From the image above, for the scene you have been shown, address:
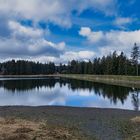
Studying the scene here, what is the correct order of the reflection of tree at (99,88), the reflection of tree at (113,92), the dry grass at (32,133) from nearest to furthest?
the dry grass at (32,133) < the reflection of tree at (113,92) < the reflection of tree at (99,88)

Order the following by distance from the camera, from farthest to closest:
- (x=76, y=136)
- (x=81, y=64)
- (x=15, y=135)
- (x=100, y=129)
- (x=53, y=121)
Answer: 1. (x=81, y=64)
2. (x=53, y=121)
3. (x=100, y=129)
4. (x=76, y=136)
5. (x=15, y=135)

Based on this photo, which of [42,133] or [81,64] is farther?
[81,64]

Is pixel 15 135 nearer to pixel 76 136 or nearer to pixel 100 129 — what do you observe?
pixel 76 136

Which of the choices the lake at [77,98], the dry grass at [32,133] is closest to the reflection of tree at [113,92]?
the lake at [77,98]

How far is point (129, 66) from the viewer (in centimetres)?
11925

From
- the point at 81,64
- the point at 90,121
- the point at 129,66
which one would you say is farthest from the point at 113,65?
the point at 90,121

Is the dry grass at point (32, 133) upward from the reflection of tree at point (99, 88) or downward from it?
upward

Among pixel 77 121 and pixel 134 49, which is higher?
pixel 134 49

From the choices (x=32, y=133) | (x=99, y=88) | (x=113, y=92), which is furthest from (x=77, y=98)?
(x=32, y=133)

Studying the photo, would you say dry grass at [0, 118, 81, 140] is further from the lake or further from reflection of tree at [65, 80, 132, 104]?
reflection of tree at [65, 80, 132, 104]

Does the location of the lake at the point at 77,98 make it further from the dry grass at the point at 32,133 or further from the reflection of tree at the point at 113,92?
the dry grass at the point at 32,133

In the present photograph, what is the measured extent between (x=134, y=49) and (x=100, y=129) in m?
109

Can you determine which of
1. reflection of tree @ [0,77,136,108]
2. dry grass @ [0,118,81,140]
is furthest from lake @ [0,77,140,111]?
dry grass @ [0,118,81,140]

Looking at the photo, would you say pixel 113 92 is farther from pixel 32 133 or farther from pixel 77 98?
pixel 32 133
